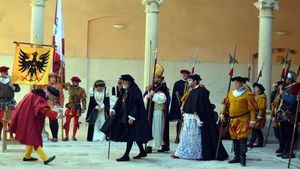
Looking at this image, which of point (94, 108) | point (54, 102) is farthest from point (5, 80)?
point (94, 108)

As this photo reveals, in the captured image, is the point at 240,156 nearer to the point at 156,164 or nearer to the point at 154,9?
the point at 156,164

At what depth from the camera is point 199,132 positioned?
10648mm

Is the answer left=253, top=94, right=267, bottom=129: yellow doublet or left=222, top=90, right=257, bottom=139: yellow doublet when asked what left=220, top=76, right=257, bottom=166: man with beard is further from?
left=253, top=94, right=267, bottom=129: yellow doublet

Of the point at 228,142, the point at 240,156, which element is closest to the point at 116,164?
the point at 240,156

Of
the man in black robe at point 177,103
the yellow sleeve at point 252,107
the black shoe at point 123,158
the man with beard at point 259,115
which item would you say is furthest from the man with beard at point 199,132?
the man in black robe at point 177,103

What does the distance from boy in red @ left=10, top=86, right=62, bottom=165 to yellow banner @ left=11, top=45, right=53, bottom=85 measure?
6.49 ft

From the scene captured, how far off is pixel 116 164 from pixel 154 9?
5799 mm

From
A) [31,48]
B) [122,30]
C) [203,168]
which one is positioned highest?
[122,30]

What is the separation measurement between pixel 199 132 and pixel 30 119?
326 cm

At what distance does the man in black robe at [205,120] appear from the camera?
10.5m

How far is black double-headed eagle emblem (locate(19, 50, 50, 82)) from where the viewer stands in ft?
37.9

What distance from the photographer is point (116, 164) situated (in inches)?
385

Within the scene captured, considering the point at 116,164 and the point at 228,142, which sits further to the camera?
the point at 228,142

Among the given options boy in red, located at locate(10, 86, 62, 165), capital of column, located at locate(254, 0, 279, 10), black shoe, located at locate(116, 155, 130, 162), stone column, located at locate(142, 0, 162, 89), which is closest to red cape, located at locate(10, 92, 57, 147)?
boy in red, located at locate(10, 86, 62, 165)
